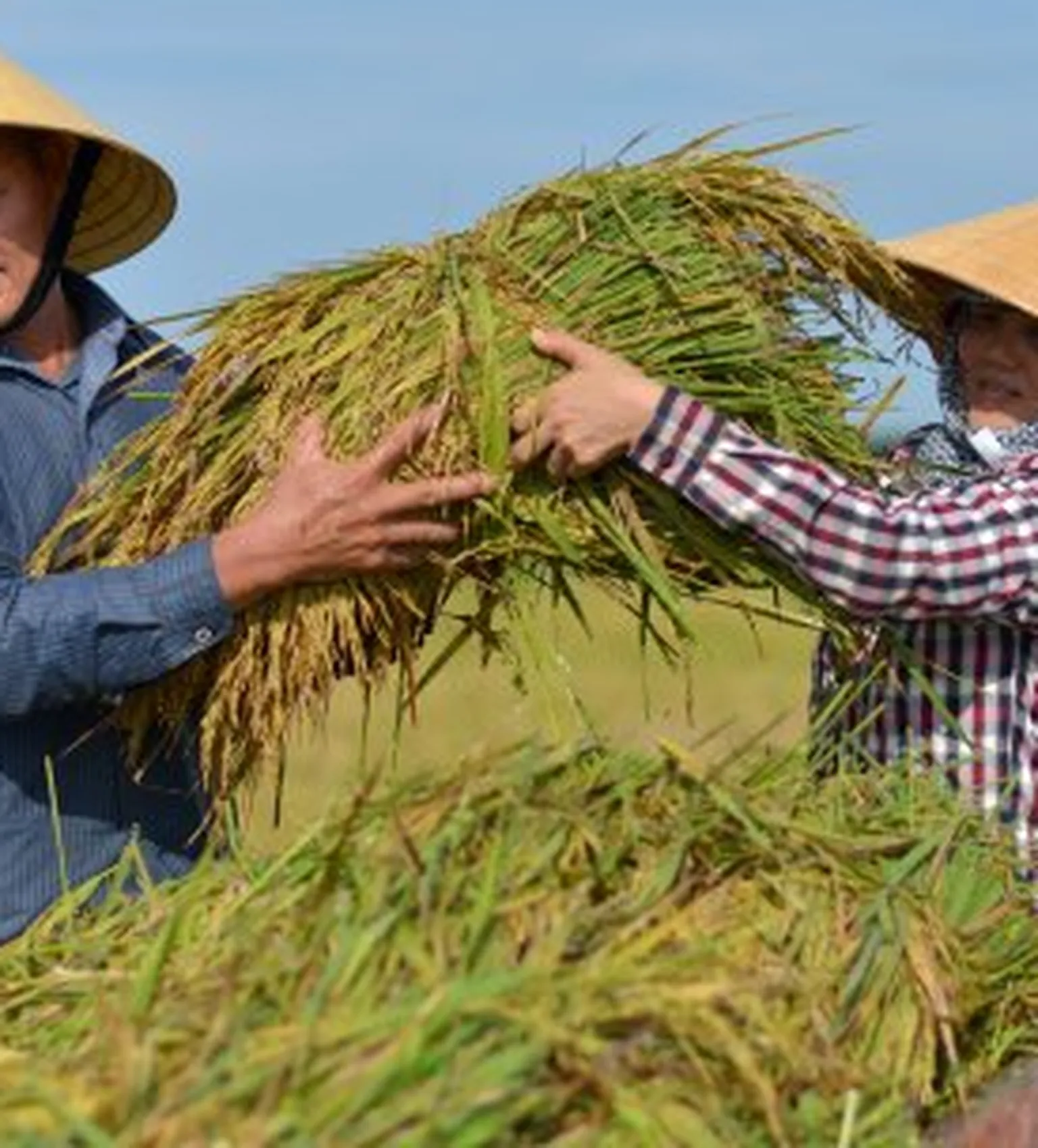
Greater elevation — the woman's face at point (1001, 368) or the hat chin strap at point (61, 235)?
the hat chin strap at point (61, 235)

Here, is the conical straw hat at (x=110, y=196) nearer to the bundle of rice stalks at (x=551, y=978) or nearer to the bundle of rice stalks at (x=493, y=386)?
the bundle of rice stalks at (x=493, y=386)

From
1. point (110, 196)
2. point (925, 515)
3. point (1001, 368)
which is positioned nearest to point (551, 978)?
point (925, 515)

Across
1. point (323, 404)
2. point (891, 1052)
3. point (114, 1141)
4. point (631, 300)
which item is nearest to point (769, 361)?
point (631, 300)

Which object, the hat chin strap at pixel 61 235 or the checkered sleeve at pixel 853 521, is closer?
the checkered sleeve at pixel 853 521

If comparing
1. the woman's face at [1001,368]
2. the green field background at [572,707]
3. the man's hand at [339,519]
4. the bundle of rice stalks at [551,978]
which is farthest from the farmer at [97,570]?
the woman's face at [1001,368]

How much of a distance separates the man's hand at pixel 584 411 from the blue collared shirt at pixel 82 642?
39 cm

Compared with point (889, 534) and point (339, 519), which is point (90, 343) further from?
point (889, 534)

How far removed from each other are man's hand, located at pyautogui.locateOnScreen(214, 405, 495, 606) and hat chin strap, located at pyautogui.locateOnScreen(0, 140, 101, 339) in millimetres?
424

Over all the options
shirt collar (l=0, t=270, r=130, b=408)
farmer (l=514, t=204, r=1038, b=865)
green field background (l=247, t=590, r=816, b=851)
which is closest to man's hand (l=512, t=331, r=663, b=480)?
farmer (l=514, t=204, r=1038, b=865)

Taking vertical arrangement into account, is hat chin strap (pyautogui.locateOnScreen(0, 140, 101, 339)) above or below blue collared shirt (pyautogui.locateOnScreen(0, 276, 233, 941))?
above

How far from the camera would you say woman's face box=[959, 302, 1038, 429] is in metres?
3.43

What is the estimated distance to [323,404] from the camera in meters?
3.31

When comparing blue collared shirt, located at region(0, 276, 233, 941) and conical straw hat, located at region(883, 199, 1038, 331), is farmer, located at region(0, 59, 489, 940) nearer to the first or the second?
blue collared shirt, located at region(0, 276, 233, 941)

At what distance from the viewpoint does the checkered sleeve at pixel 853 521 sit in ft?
10.5
